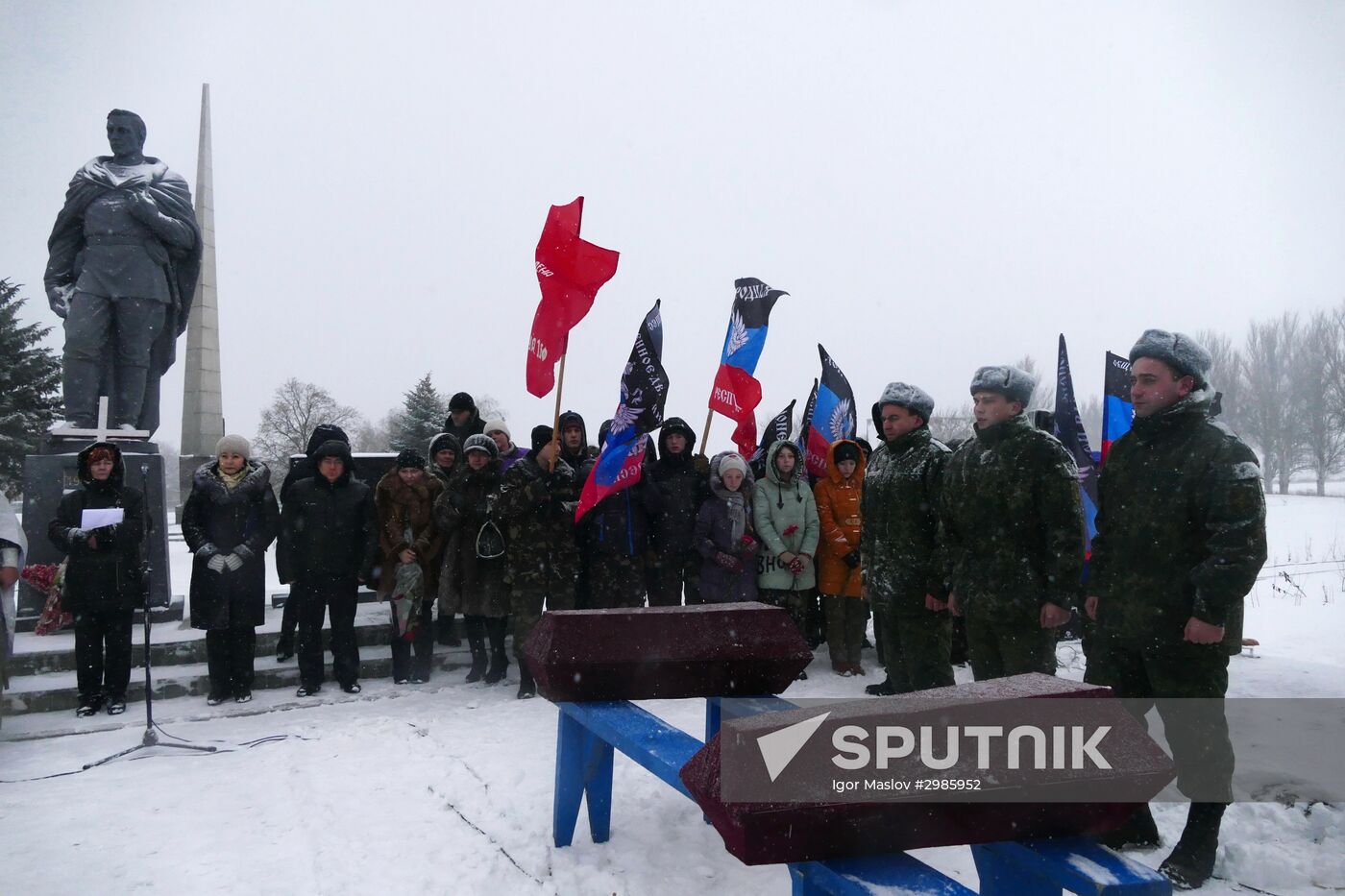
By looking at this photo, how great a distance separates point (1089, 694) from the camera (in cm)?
196

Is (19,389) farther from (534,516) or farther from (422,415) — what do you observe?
(534,516)

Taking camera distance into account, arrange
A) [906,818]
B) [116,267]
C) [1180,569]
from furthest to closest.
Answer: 1. [116,267]
2. [1180,569]
3. [906,818]

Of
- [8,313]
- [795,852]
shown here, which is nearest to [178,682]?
[795,852]

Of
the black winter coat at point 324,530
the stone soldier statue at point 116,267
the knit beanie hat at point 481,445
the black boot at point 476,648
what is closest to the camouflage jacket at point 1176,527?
the knit beanie hat at point 481,445

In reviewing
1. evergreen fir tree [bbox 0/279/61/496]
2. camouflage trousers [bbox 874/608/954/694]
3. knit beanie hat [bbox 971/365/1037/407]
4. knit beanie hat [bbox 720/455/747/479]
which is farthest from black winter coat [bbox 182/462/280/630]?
evergreen fir tree [bbox 0/279/61/496]

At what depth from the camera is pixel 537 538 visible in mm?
6465

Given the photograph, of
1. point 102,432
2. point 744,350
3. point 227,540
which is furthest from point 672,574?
point 102,432

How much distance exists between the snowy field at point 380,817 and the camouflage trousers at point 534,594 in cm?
65

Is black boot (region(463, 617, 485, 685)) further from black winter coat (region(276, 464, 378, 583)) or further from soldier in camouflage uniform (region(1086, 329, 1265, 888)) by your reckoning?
soldier in camouflage uniform (region(1086, 329, 1265, 888))

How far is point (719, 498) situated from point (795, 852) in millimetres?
5103

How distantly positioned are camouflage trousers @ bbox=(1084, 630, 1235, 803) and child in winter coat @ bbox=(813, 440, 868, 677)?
147 inches

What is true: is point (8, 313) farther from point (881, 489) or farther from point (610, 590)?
point (881, 489)

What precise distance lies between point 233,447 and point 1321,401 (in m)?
38.5

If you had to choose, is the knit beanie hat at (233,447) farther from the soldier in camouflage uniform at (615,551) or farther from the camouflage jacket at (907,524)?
the camouflage jacket at (907,524)
